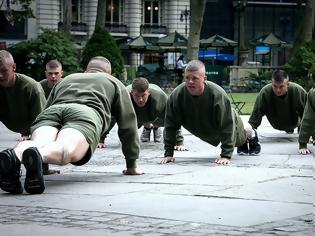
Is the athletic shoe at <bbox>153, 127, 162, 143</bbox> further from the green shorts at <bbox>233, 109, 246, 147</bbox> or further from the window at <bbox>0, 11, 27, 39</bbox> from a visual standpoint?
the window at <bbox>0, 11, 27, 39</bbox>

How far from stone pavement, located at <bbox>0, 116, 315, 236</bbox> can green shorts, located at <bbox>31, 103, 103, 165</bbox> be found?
52 cm

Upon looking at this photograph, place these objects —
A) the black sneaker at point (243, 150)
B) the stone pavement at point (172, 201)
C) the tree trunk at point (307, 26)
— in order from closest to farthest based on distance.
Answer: the stone pavement at point (172, 201)
the black sneaker at point (243, 150)
the tree trunk at point (307, 26)

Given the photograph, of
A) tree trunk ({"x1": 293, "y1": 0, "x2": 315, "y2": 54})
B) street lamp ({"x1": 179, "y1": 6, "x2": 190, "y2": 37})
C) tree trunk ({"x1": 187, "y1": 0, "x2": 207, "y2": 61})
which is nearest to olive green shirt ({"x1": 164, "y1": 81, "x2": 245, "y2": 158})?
tree trunk ({"x1": 187, "y1": 0, "x2": 207, "y2": 61})

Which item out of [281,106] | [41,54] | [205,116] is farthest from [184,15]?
[205,116]

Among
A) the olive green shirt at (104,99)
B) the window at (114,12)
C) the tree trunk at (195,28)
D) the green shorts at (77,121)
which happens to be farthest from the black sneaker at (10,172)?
the window at (114,12)

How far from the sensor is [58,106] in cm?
853

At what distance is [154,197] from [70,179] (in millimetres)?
2018

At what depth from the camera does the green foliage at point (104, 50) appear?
109 ft

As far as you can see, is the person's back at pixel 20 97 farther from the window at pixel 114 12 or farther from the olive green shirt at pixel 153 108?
the window at pixel 114 12

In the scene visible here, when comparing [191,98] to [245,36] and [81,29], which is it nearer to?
[81,29]

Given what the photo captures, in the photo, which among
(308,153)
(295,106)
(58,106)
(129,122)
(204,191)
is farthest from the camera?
(295,106)

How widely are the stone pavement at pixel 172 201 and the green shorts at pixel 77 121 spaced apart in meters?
0.52

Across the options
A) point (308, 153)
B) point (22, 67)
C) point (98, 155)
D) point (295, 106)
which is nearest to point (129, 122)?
point (98, 155)

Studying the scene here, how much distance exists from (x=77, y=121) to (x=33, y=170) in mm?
983
